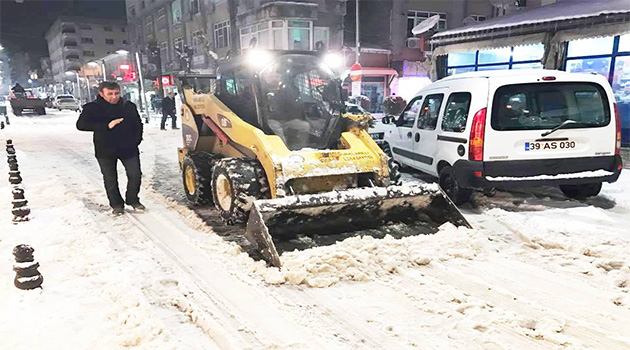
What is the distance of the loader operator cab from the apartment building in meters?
85.7

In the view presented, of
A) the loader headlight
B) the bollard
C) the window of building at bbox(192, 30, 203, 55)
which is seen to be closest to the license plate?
the loader headlight

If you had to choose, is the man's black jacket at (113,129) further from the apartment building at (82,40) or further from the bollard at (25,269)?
the apartment building at (82,40)

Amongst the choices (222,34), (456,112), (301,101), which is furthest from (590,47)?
(222,34)

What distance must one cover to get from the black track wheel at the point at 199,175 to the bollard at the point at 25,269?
2.68m

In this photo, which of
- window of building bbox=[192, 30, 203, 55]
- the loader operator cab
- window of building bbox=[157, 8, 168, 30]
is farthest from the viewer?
window of building bbox=[157, 8, 168, 30]

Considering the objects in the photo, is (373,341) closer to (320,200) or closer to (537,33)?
(320,200)

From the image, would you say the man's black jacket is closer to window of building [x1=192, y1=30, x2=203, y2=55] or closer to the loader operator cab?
the loader operator cab

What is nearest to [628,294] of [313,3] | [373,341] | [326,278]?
[373,341]

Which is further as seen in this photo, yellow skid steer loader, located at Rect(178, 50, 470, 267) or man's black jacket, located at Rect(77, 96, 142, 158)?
man's black jacket, located at Rect(77, 96, 142, 158)

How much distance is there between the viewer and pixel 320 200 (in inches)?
168

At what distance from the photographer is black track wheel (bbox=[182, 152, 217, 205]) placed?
6012 mm

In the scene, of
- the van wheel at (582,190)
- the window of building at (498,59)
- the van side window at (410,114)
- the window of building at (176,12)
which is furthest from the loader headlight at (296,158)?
the window of building at (176,12)

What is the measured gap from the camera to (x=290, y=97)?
545 cm

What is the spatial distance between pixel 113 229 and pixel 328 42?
24612mm
